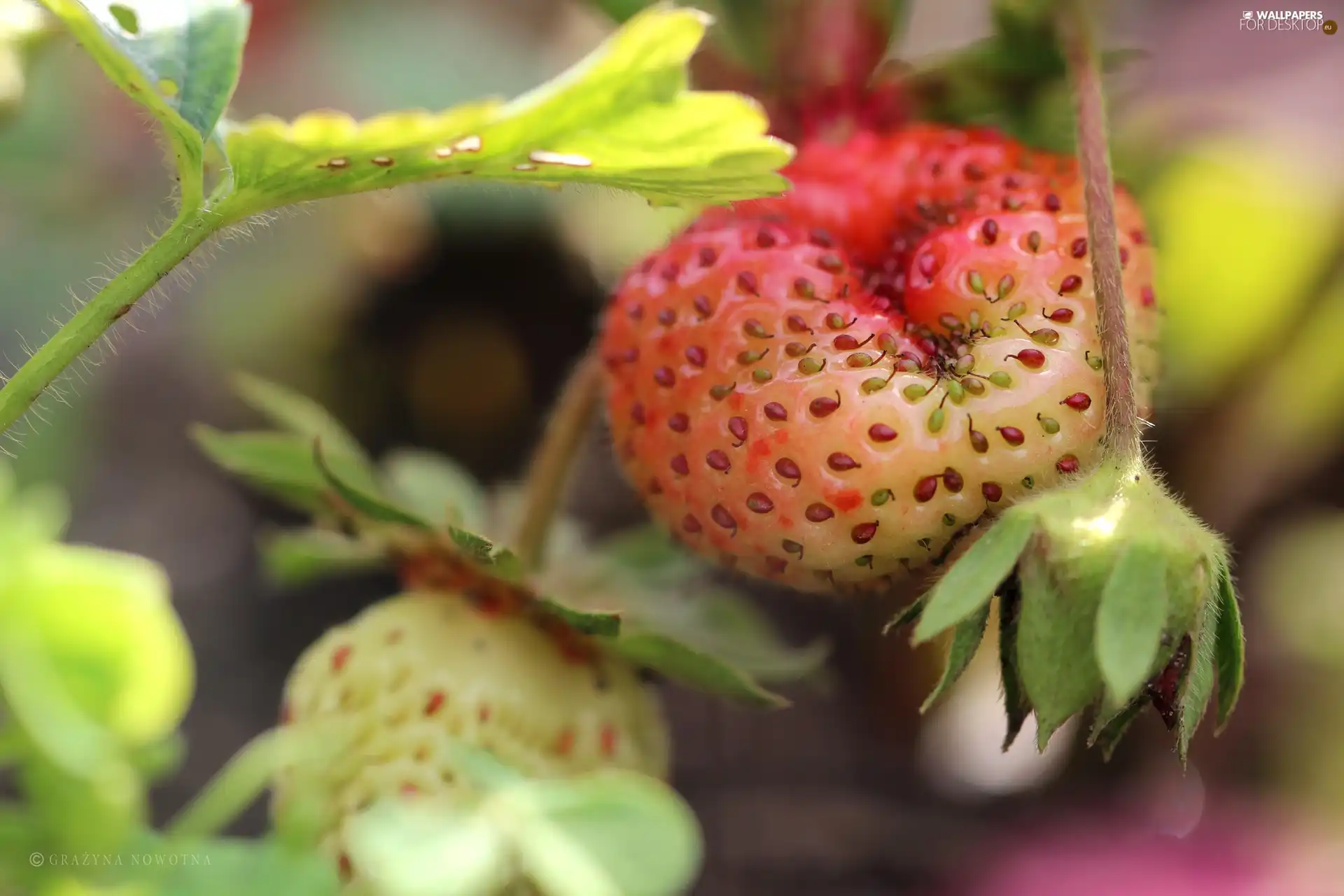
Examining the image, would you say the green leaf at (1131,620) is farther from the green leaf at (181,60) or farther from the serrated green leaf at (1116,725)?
the green leaf at (181,60)

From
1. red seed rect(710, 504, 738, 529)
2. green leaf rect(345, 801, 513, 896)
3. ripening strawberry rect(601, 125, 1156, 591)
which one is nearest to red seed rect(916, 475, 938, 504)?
ripening strawberry rect(601, 125, 1156, 591)

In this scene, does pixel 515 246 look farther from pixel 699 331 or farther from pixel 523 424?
pixel 699 331

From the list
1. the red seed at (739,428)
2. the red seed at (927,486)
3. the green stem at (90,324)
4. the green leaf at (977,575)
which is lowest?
the green leaf at (977,575)

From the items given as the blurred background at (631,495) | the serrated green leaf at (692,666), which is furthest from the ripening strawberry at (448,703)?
the blurred background at (631,495)

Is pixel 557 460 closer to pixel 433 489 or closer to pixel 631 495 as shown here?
pixel 433 489

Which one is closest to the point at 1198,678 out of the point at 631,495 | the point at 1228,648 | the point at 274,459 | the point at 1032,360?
the point at 1228,648

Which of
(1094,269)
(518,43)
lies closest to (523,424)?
(518,43)
